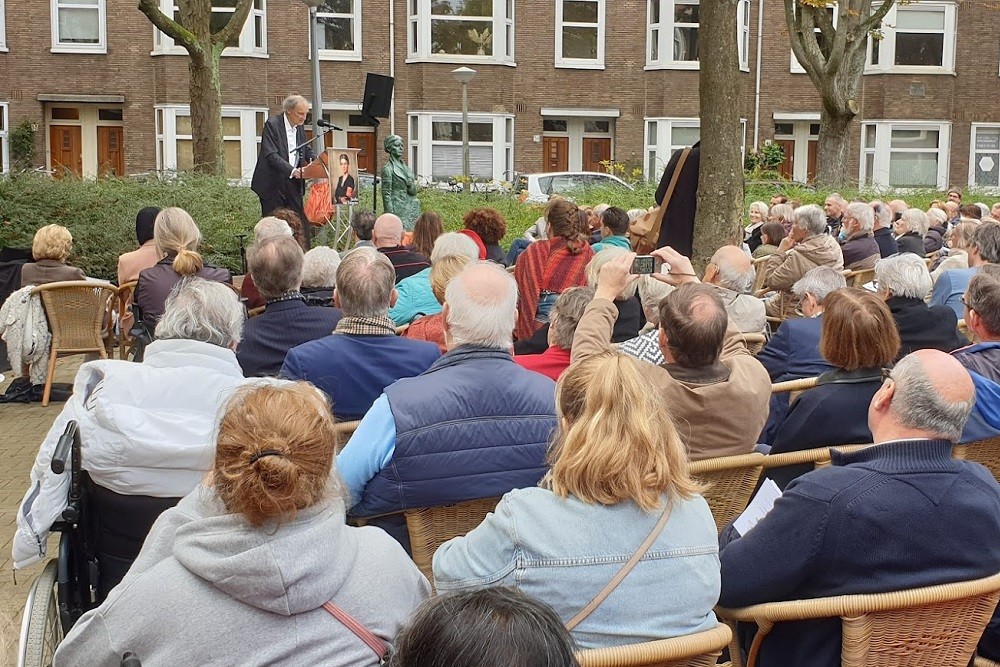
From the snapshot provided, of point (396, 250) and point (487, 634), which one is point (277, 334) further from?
point (487, 634)

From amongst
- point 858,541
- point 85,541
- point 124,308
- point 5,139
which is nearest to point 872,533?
point 858,541

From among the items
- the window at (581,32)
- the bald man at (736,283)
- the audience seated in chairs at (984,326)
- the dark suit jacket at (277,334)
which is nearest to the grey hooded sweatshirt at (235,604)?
the dark suit jacket at (277,334)

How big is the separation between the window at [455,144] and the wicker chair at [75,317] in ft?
Answer: 70.4

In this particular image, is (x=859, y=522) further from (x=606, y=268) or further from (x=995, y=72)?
(x=995, y=72)

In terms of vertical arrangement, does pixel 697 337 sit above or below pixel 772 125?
below

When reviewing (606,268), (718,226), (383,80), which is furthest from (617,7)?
(606,268)

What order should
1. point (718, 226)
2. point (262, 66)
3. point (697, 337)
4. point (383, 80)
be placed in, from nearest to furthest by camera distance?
1. point (697, 337)
2. point (718, 226)
3. point (383, 80)
4. point (262, 66)

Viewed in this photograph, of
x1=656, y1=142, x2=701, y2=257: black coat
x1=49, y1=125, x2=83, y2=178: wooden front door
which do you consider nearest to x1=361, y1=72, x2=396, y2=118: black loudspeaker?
x1=656, y1=142, x2=701, y2=257: black coat

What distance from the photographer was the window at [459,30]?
29953 mm

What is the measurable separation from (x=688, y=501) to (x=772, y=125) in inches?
1222

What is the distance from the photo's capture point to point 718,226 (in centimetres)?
982

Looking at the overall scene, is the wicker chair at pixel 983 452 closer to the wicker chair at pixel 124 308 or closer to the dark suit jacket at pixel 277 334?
the dark suit jacket at pixel 277 334

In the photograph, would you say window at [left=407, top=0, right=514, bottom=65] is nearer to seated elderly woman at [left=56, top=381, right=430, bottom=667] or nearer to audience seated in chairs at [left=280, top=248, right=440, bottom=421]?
audience seated in chairs at [left=280, top=248, right=440, bottom=421]

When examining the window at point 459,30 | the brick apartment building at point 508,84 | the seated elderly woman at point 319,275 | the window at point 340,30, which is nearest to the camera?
the seated elderly woman at point 319,275
